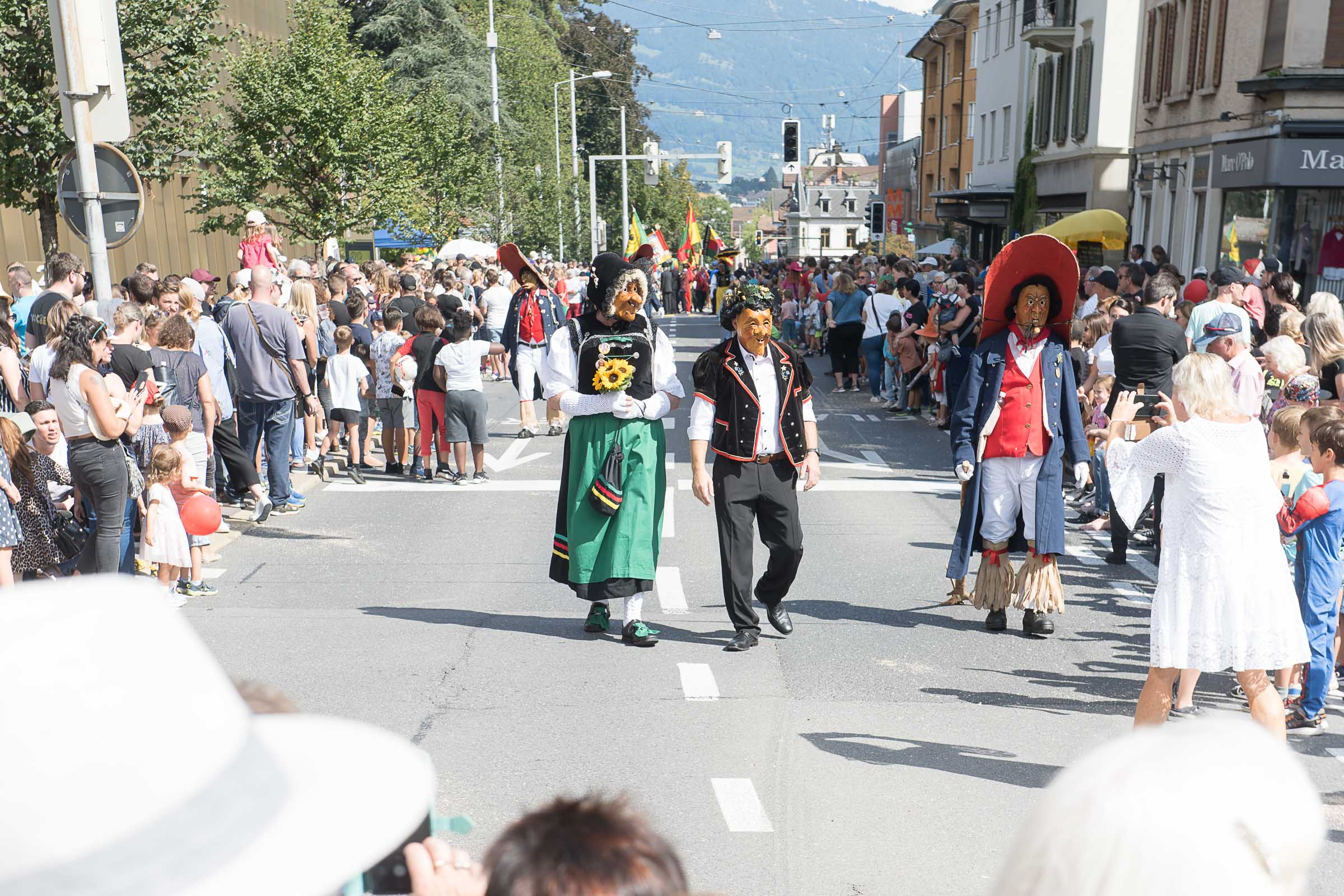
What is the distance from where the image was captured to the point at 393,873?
1869mm

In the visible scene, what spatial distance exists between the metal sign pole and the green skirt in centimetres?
386

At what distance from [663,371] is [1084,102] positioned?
26.4 metres

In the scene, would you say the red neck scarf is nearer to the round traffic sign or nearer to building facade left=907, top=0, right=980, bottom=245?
the round traffic sign

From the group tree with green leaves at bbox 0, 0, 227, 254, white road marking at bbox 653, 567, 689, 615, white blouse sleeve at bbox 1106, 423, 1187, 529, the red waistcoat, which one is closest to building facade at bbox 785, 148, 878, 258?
tree with green leaves at bbox 0, 0, 227, 254

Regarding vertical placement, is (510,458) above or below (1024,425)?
below

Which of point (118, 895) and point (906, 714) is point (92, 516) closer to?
point (906, 714)

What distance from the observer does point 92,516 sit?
312 inches

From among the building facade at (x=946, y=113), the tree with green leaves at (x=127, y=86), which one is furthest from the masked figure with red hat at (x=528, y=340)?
the building facade at (x=946, y=113)

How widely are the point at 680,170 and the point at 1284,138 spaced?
91802mm

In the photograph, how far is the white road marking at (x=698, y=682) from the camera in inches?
→ 252

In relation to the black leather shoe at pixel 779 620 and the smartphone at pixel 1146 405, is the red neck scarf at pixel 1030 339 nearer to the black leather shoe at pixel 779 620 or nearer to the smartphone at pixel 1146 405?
the smartphone at pixel 1146 405

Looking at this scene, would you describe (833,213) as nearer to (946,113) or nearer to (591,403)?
(946,113)

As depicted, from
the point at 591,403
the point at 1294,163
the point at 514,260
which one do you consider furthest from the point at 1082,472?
the point at 1294,163

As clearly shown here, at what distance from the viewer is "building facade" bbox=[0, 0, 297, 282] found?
83.9ft
